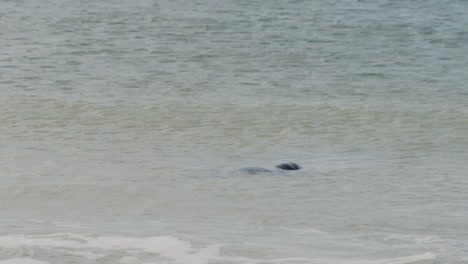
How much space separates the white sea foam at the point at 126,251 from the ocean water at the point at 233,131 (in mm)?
13

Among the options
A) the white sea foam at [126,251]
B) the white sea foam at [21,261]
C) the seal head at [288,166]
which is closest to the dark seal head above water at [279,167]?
the seal head at [288,166]

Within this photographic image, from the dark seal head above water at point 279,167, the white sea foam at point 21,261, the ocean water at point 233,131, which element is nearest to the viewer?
the white sea foam at point 21,261

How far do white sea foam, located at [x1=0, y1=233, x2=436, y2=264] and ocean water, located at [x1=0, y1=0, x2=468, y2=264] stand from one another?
1 cm

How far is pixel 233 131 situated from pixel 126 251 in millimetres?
3569

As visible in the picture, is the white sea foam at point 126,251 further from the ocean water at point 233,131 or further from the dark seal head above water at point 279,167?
the dark seal head above water at point 279,167

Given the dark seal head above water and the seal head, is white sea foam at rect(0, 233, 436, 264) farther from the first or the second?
the seal head

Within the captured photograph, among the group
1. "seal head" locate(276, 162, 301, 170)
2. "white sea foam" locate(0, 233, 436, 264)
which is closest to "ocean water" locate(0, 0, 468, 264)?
"white sea foam" locate(0, 233, 436, 264)

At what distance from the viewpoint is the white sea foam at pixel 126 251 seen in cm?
547

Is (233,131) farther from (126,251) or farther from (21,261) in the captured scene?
(21,261)

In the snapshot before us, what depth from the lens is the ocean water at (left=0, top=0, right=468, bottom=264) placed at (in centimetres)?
587

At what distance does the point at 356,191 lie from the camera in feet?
22.7

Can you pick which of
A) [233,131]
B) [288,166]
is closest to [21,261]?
[288,166]

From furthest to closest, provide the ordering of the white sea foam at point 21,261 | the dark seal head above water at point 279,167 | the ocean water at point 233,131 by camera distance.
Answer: the dark seal head above water at point 279,167 → the ocean water at point 233,131 → the white sea foam at point 21,261

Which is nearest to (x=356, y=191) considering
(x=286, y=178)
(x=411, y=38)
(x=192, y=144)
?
(x=286, y=178)
